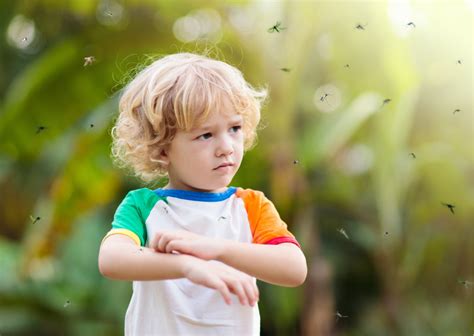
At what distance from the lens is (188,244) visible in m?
1.35

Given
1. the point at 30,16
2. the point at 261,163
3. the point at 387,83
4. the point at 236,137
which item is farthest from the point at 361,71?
the point at 236,137

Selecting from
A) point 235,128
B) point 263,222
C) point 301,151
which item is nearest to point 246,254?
point 263,222

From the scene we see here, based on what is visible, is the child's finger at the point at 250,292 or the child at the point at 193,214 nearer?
the child's finger at the point at 250,292

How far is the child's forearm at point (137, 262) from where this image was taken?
1.35m

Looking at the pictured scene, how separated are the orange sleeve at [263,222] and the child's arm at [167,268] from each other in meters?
0.15

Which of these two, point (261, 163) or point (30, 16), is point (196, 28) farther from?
point (30, 16)

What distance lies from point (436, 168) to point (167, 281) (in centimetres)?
331

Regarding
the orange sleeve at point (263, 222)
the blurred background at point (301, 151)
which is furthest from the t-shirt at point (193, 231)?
the blurred background at point (301, 151)

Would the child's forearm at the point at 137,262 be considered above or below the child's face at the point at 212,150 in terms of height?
below

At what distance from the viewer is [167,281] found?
1.47m

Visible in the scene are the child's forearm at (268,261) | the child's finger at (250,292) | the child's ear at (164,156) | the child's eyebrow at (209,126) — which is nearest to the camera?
the child's finger at (250,292)

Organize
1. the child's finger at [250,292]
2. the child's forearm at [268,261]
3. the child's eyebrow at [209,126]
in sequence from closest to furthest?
the child's finger at [250,292] → the child's forearm at [268,261] → the child's eyebrow at [209,126]

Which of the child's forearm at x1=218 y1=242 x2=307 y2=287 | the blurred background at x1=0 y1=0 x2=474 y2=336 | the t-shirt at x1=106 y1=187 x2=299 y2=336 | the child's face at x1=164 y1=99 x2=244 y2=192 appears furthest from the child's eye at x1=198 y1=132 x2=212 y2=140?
the blurred background at x1=0 y1=0 x2=474 y2=336

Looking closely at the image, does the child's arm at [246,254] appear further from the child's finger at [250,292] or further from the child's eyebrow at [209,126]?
the child's eyebrow at [209,126]
